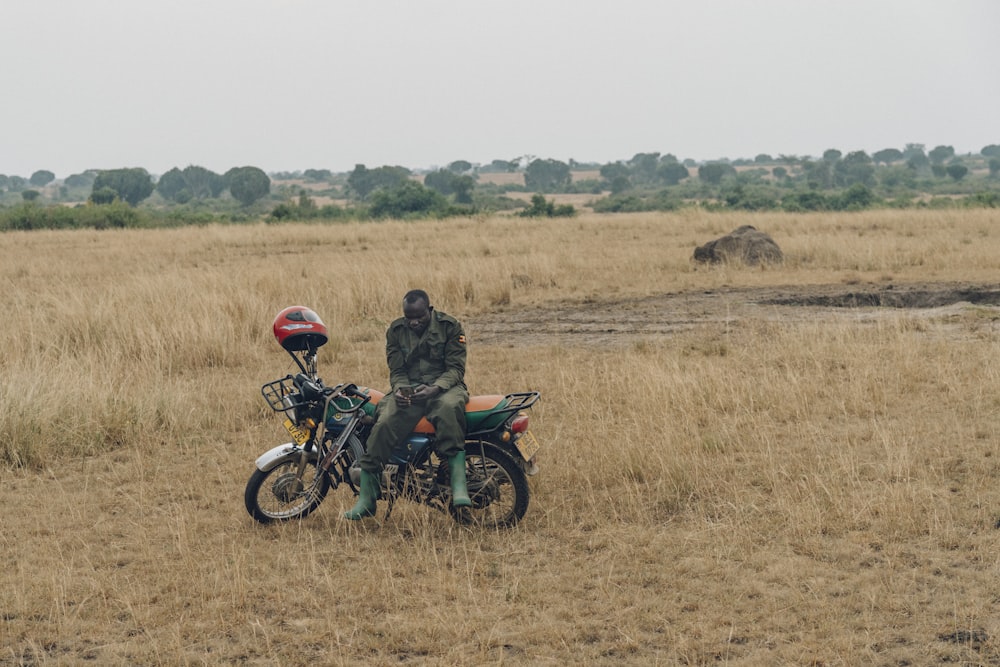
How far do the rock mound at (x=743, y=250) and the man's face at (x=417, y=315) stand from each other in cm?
1299

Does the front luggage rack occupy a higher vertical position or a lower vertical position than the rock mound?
lower

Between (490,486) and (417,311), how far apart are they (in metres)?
1.07

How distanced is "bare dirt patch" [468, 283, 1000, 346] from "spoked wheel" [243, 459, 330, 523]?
6109 mm

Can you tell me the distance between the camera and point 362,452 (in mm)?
5898

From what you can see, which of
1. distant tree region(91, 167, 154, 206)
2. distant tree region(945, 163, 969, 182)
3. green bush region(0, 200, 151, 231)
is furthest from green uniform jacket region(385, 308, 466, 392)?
distant tree region(945, 163, 969, 182)

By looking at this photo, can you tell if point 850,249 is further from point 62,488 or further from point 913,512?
point 62,488

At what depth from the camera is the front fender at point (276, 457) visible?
5.96m

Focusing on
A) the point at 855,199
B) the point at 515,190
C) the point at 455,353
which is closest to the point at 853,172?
the point at 515,190

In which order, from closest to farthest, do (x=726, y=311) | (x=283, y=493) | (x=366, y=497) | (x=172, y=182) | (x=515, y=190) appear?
1. (x=366, y=497)
2. (x=283, y=493)
3. (x=726, y=311)
4. (x=515, y=190)
5. (x=172, y=182)

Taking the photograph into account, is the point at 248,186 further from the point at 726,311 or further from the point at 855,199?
the point at 726,311

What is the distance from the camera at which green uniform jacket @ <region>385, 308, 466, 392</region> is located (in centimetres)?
586

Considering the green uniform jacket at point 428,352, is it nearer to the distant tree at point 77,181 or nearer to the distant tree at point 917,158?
the distant tree at point 917,158

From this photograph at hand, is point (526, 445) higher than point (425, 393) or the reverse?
the reverse

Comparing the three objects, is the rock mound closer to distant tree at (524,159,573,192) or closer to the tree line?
the tree line
